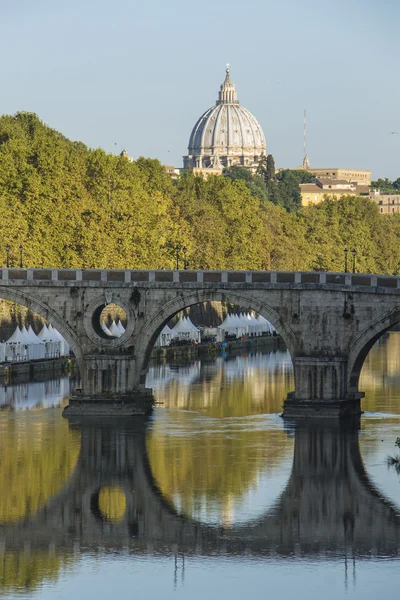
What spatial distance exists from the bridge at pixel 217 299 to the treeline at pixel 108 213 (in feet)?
85.4

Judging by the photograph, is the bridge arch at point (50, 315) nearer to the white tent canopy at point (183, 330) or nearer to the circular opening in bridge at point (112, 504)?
the circular opening in bridge at point (112, 504)

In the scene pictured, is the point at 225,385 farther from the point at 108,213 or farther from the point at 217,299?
the point at 108,213

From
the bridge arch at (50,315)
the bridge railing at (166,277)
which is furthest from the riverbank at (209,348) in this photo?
the bridge railing at (166,277)

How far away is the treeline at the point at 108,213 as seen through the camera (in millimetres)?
119188

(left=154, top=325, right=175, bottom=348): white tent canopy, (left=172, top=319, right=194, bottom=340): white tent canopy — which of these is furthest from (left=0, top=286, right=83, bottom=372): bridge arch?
(left=172, top=319, right=194, bottom=340): white tent canopy

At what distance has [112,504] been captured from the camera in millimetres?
65250

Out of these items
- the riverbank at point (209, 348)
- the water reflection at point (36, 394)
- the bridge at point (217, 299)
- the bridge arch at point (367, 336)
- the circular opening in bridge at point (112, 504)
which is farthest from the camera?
the riverbank at point (209, 348)

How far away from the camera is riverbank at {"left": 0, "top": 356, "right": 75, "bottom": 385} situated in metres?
102

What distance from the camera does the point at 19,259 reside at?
112375 mm

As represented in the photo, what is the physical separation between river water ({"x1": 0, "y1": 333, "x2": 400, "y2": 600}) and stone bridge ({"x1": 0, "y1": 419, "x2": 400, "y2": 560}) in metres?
0.08

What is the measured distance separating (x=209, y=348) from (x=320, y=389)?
43887 mm

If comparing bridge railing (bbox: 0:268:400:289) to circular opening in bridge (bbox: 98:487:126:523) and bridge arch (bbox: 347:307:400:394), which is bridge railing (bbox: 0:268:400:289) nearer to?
bridge arch (bbox: 347:307:400:394)

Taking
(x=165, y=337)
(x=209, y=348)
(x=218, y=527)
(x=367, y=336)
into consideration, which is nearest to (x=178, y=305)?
(x=367, y=336)

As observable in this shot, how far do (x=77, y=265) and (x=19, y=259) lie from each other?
7.70m
